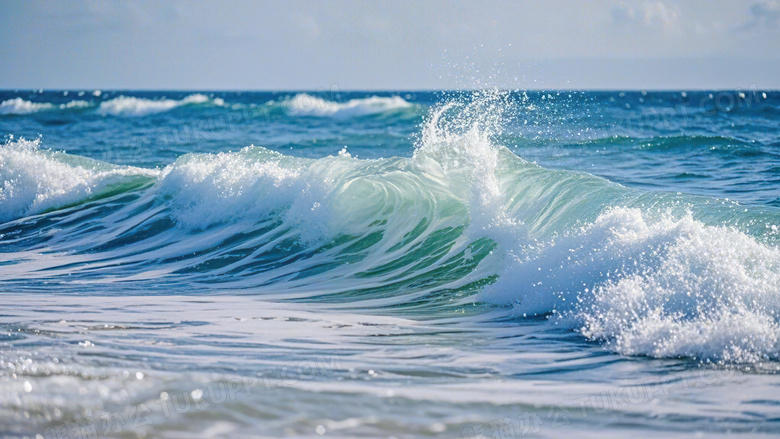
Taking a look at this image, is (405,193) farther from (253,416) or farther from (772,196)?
(253,416)

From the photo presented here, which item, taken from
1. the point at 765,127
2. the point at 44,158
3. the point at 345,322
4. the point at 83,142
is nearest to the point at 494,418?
the point at 345,322

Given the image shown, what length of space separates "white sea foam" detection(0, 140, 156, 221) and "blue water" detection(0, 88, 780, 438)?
0.19 ft

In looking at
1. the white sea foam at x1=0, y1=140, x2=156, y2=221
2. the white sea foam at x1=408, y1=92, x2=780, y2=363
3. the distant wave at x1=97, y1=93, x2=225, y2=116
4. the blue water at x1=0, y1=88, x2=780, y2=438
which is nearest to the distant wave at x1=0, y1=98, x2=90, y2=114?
the distant wave at x1=97, y1=93, x2=225, y2=116

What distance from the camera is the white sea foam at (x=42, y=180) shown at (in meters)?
12.3

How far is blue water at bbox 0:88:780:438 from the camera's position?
3.26 metres

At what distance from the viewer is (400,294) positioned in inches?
271

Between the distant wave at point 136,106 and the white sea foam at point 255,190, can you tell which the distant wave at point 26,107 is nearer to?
the distant wave at point 136,106

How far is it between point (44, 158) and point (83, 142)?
1103 centimetres

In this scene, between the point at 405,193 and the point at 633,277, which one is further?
the point at 405,193

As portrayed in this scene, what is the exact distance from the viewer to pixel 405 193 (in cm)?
909

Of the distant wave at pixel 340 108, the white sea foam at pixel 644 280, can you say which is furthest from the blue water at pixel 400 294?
the distant wave at pixel 340 108

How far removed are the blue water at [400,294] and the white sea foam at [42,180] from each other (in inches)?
2.3

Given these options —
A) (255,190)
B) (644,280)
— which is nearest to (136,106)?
(255,190)

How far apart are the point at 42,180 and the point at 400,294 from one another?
876cm
